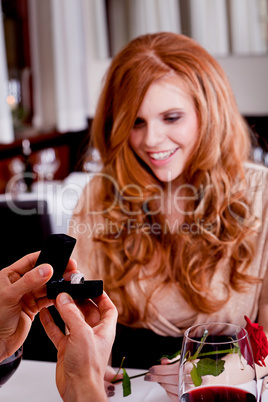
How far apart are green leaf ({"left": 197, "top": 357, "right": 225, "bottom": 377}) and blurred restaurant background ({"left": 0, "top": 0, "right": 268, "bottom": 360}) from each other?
227 centimetres

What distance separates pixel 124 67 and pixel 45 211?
0.65m

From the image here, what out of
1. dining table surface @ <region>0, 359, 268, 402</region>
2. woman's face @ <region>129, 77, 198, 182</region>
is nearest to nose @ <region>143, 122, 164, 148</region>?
woman's face @ <region>129, 77, 198, 182</region>

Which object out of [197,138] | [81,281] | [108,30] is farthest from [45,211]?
[108,30]

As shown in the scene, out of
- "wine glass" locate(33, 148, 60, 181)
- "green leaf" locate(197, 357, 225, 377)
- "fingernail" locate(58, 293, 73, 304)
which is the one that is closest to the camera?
"green leaf" locate(197, 357, 225, 377)

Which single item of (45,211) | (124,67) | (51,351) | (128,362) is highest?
(124,67)

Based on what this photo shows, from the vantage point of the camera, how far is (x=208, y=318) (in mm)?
1618

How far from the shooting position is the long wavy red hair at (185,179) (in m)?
1.65

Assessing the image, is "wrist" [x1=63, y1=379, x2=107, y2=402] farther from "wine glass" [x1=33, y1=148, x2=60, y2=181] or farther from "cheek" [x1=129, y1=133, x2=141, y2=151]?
"wine glass" [x1=33, y1=148, x2=60, y2=181]

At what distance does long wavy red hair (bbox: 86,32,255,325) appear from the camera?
64.9 inches

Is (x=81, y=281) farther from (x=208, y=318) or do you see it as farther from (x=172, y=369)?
(x=208, y=318)

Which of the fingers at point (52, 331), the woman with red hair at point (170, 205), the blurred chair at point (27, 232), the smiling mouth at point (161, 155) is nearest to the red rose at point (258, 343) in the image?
the fingers at point (52, 331)

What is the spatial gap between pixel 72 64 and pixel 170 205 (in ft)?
13.8

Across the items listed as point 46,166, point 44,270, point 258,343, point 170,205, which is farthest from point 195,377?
point 46,166

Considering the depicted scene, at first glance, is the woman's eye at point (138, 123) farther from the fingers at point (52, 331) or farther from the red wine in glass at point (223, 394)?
the red wine in glass at point (223, 394)
